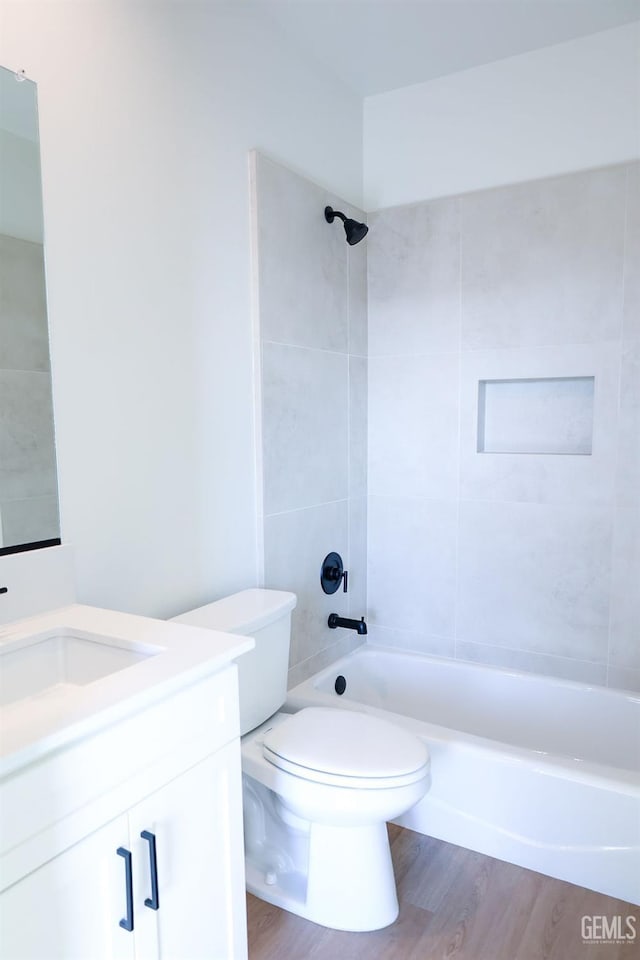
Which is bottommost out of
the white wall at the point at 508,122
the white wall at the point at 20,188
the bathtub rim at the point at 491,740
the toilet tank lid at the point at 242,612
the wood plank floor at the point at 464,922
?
the wood plank floor at the point at 464,922

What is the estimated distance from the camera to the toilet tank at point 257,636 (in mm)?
1762

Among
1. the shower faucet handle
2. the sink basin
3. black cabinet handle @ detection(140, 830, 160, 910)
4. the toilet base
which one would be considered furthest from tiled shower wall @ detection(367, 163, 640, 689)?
black cabinet handle @ detection(140, 830, 160, 910)

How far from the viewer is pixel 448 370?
2.60m

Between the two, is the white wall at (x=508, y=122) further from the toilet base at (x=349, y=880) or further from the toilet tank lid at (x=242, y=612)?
the toilet base at (x=349, y=880)

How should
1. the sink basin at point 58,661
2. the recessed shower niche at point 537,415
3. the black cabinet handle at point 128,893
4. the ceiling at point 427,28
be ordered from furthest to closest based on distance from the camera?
the recessed shower niche at point 537,415 < the ceiling at point 427,28 < the sink basin at point 58,661 < the black cabinet handle at point 128,893

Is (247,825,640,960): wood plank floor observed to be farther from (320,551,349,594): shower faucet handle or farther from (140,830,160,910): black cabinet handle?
(320,551,349,594): shower faucet handle

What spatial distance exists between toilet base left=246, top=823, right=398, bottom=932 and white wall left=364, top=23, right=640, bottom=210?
2.29 m

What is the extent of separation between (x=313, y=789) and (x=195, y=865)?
0.46 metres

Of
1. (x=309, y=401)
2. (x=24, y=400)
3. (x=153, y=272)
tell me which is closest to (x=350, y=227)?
(x=309, y=401)

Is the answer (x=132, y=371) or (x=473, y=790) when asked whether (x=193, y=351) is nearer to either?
(x=132, y=371)

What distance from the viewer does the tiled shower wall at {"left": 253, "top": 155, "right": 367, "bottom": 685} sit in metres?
2.17

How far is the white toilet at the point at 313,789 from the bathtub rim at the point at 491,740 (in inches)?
11.3

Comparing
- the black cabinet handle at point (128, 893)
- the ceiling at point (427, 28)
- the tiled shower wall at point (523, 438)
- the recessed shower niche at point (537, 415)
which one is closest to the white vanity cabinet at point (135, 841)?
the black cabinet handle at point (128, 893)

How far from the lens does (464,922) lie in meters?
1.69
